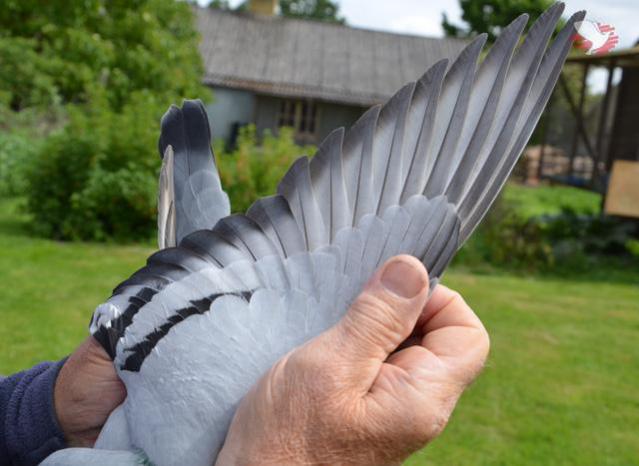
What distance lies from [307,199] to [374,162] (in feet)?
0.44

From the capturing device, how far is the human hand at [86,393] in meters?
1.87

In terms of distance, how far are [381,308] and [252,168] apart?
29.3ft

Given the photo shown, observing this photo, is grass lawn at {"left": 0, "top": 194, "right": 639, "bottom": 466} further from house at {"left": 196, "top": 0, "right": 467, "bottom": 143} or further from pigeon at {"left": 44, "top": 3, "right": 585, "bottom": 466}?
house at {"left": 196, "top": 0, "right": 467, "bottom": 143}

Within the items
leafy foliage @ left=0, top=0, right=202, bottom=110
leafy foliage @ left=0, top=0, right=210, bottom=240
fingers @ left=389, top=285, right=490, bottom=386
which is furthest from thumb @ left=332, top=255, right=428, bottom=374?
leafy foliage @ left=0, top=0, right=202, bottom=110

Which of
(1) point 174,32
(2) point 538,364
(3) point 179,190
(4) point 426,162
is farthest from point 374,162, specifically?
(1) point 174,32

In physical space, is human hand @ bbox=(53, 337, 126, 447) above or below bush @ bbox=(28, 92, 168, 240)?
above

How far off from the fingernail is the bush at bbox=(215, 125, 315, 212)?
8153mm

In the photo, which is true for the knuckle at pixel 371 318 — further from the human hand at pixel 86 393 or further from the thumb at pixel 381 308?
the human hand at pixel 86 393

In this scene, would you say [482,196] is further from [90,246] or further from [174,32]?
[174,32]

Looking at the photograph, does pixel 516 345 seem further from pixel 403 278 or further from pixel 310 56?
pixel 310 56

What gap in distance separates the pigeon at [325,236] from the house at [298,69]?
80.6ft

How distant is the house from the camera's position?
1042 inches

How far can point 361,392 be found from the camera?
1318 millimetres

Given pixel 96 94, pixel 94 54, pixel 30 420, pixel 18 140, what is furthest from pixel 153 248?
pixel 30 420
